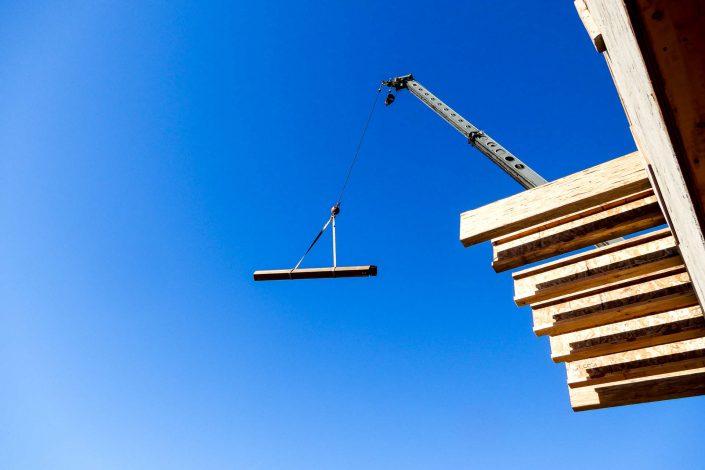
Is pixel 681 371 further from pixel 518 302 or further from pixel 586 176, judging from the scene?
pixel 586 176

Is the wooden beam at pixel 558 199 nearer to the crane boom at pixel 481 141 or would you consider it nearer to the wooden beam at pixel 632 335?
the wooden beam at pixel 632 335

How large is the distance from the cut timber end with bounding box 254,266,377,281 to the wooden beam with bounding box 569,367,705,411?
407 centimetres

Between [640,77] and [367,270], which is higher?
[367,270]

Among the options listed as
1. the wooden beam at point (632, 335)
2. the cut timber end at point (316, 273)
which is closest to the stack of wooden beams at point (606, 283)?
the wooden beam at point (632, 335)

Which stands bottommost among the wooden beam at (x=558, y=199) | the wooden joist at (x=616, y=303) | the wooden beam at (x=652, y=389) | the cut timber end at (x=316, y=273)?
the wooden beam at (x=652, y=389)

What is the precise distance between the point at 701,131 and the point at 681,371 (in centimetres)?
313

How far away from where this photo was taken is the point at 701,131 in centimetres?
154

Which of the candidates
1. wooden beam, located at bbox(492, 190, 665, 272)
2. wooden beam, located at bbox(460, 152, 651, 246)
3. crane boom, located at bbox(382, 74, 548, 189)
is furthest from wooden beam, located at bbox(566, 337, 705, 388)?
crane boom, located at bbox(382, 74, 548, 189)

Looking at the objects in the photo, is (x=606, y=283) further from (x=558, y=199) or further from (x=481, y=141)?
(x=481, y=141)

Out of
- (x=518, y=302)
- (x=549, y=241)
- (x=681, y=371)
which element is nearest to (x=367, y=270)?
(x=518, y=302)

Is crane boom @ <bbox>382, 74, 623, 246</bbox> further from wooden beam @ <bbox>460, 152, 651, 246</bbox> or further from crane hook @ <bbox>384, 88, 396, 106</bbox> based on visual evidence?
wooden beam @ <bbox>460, 152, 651, 246</bbox>

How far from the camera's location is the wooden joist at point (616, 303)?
388 centimetres

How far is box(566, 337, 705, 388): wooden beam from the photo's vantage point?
12.4 ft

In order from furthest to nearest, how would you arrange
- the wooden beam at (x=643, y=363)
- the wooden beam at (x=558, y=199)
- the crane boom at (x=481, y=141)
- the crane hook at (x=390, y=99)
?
the crane hook at (x=390, y=99)
the crane boom at (x=481, y=141)
the wooden beam at (x=643, y=363)
the wooden beam at (x=558, y=199)
